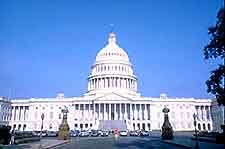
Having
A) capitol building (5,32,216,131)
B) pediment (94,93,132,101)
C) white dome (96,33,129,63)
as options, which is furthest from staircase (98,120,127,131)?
white dome (96,33,129,63)

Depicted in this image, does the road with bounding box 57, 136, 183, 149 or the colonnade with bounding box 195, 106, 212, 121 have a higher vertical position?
the colonnade with bounding box 195, 106, 212, 121

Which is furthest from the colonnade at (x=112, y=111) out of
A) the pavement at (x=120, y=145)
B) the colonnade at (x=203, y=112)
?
the pavement at (x=120, y=145)

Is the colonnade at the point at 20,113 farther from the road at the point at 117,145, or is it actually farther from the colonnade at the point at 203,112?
the road at the point at 117,145

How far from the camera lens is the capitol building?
121188 mm

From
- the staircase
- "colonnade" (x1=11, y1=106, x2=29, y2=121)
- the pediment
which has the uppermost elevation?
the pediment

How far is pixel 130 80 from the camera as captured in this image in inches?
5571

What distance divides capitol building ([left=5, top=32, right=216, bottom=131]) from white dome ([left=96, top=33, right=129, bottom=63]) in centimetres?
958

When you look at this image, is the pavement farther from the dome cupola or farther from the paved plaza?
the dome cupola

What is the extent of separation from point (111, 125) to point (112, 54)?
4544 centimetres

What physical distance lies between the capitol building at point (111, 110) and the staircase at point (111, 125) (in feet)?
2.53

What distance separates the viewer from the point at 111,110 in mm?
122875

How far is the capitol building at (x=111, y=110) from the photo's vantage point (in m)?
121

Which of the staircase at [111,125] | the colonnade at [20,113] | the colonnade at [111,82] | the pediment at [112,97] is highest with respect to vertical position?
the colonnade at [111,82]

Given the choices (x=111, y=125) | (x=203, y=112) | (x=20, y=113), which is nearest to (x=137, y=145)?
(x=111, y=125)
